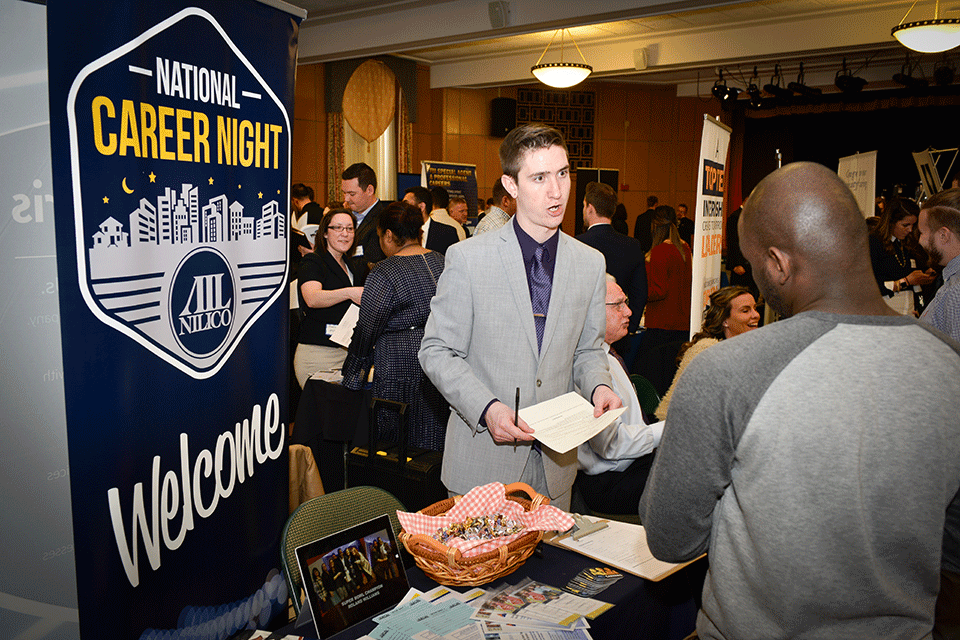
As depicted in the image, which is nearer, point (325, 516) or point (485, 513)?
point (485, 513)

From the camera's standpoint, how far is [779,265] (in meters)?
1.06

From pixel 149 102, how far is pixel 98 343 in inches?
21.6

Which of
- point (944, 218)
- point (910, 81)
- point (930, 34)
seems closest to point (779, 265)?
point (944, 218)

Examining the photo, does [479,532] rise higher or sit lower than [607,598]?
higher

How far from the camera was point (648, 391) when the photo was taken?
11.7 feet

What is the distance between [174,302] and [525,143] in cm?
100

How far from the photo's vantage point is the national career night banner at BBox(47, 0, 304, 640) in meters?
1.48

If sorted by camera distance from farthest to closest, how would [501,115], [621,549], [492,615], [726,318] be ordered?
[501,115] < [726,318] < [621,549] < [492,615]

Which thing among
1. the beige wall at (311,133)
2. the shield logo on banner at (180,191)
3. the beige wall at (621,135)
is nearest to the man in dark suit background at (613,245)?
the shield logo on banner at (180,191)

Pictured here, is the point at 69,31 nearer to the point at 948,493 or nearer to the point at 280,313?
the point at 280,313

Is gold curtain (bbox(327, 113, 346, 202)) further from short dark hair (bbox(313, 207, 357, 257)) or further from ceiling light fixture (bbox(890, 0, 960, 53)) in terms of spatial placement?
ceiling light fixture (bbox(890, 0, 960, 53))

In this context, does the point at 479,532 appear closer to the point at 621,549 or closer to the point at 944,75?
the point at 621,549

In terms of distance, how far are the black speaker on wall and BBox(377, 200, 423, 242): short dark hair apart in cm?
969

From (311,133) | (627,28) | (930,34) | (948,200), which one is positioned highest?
(627,28)
